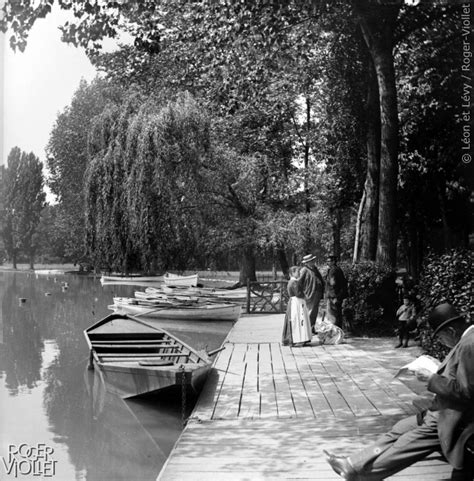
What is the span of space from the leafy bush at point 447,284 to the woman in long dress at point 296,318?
3.02 metres

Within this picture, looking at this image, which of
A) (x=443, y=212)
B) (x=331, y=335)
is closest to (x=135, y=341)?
(x=331, y=335)

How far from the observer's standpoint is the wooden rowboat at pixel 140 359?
8857 millimetres

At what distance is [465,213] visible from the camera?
2070cm

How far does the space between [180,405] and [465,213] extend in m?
14.7

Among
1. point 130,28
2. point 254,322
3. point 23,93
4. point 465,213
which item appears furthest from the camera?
point 465,213

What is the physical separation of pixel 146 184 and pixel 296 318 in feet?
36.2

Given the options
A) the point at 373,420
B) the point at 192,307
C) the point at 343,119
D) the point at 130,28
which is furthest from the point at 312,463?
the point at 192,307

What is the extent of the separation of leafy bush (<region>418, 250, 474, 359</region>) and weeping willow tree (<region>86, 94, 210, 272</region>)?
41.7ft

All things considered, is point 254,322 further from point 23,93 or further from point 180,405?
point 23,93

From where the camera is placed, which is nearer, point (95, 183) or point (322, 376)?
point (322, 376)

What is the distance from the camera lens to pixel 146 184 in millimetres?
21562

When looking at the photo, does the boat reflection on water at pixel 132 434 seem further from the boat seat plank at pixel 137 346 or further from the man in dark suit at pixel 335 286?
the man in dark suit at pixel 335 286

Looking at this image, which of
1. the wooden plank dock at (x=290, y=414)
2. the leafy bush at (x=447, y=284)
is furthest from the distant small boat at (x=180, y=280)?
the leafy bush at (x=447, y=284)

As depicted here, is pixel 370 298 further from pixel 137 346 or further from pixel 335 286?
pixel 137 346
